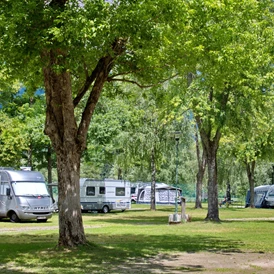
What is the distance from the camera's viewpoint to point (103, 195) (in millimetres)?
40594

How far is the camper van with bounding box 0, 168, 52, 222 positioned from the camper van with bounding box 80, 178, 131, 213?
33.1ft

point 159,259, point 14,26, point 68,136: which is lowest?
point 159,259

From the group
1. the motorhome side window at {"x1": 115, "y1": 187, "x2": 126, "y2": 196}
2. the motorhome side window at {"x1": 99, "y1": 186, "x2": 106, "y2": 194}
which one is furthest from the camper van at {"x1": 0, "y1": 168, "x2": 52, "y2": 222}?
the motorhome side window at {"x1": 115, "y1": 187, "x2": 126, "y2": 196}

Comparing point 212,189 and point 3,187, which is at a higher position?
point 3,187

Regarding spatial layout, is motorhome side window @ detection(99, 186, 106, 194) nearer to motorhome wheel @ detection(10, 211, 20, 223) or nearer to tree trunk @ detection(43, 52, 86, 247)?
motorhome wheel @ detection(10, 211, 20, 223)

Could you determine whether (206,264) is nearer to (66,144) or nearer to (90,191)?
(66,144)

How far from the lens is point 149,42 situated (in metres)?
12.0

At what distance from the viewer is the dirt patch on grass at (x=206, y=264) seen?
420 inches

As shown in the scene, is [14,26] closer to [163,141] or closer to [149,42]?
[149,42]

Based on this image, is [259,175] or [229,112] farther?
[259,175]

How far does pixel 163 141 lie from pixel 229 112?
15115mm

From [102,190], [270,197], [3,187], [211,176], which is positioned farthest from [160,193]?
[211,176]

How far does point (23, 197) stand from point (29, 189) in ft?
2.76

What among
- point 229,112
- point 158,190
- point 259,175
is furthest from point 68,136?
point 259,175
